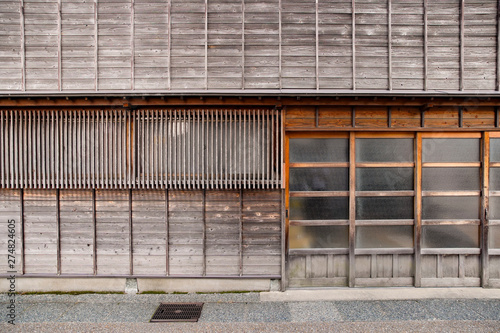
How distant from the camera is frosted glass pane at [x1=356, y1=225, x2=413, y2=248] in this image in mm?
5980

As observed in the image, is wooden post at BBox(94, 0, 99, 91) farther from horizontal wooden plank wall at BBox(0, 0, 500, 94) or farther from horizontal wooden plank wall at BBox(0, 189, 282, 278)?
A: horizontal wooden plank wall at BBox(0, 189, 282, 278)

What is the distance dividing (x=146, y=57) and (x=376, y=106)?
5.47 metres

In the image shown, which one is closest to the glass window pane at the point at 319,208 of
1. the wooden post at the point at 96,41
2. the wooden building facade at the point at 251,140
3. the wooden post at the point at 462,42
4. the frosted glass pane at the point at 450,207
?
the wooden building facade at the point at 251,140

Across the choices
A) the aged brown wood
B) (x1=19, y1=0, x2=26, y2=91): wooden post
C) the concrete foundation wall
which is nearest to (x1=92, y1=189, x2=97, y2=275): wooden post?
the concrete foundation wall

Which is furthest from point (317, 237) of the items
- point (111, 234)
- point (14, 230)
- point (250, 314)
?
point (14, 230)

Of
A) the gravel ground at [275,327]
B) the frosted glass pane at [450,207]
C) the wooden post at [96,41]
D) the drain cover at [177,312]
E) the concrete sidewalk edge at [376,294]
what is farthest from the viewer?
the frosted glass pane at [450,207]

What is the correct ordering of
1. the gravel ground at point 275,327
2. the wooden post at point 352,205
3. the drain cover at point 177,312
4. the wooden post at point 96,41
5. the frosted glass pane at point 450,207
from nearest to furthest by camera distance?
the gravel ground at point 275,327 → the drain cover at point 177,312 → the wooden post at point 96,41 → the wooden post at point 352,205 → the frosted glass pane at point 450,207

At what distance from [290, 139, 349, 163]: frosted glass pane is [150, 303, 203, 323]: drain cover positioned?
3.89 meters

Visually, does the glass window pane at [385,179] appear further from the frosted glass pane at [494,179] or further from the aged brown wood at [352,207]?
the frosted glass pane at [494,179]

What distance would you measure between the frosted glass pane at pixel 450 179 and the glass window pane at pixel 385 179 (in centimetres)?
41

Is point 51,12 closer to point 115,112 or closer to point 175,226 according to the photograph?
point 115,112

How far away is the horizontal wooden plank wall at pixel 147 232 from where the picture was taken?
19.0ft

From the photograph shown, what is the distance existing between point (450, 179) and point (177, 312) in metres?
6.96

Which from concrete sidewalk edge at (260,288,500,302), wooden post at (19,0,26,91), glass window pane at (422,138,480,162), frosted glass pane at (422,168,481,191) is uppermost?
wooden post at (19,0,26,91)
